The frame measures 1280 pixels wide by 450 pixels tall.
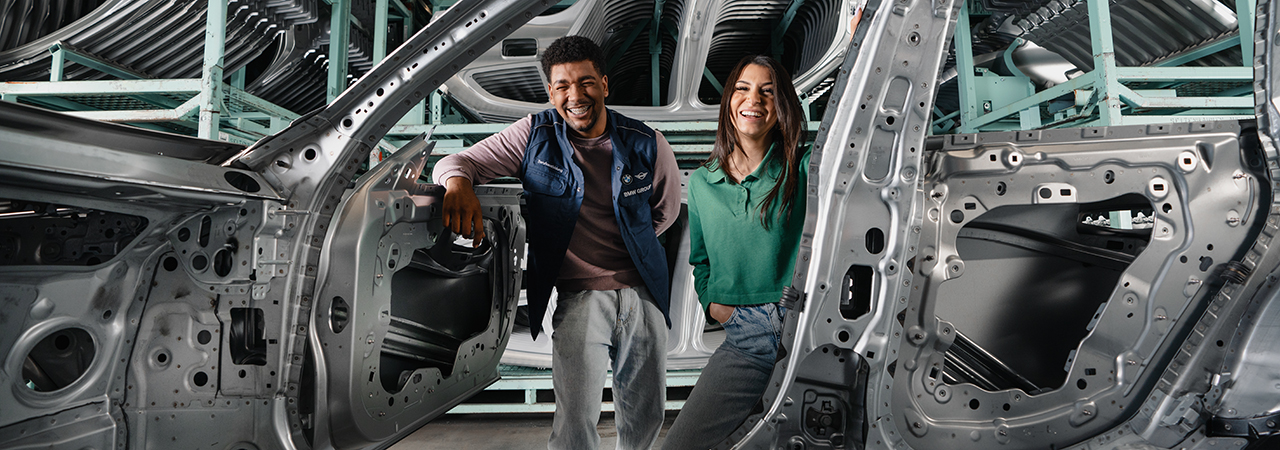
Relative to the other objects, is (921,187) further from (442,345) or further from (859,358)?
(442,345)

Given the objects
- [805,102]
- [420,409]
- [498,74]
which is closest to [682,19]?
[805,102]

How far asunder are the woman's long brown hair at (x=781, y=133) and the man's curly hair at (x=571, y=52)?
476mm

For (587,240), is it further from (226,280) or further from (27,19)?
(27,19)

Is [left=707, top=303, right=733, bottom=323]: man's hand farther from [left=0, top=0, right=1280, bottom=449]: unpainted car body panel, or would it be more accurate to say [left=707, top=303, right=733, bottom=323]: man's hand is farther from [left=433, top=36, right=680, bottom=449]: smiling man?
[left=433, top=36, right=680, bottom=449]: smiling man

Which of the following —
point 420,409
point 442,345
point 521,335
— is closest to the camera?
point 420,409

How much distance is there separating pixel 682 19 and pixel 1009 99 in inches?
112

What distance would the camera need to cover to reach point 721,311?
56.7 inches

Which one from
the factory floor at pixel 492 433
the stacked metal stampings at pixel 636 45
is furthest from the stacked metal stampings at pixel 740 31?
the factory floor at pixel 492 433

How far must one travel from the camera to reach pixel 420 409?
2.05 m

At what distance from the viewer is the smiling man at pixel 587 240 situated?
173cm

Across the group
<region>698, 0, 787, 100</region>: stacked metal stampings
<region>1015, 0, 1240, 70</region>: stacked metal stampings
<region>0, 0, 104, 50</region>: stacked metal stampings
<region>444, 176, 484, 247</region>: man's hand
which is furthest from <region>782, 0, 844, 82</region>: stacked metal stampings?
<region>0, 0, 104, 50</region>: stacked metal stampings

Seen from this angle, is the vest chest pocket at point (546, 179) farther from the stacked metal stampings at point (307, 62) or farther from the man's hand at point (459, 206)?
the stacked metal stampings at point (307, 62)

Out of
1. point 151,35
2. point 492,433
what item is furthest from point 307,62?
point 492,433

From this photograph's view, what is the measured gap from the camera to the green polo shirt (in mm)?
1429
